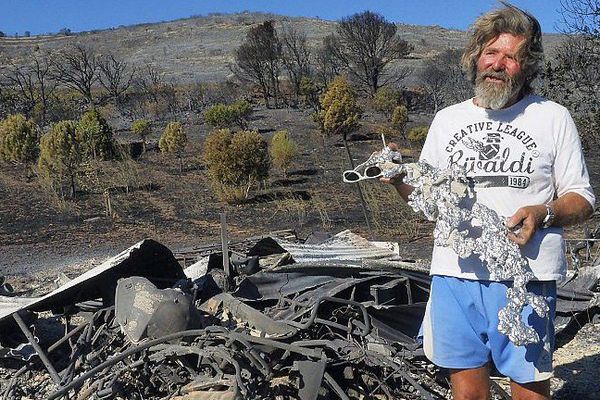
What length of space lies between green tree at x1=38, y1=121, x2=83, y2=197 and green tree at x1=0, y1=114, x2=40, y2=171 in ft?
7.95

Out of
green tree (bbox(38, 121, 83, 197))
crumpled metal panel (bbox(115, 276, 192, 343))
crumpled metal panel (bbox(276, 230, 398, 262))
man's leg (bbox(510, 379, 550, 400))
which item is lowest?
green tree (bbox(38, 121, 83, 197))

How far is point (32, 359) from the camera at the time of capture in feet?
14.3

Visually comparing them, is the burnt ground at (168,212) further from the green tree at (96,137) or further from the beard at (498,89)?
the beard at (498,89)

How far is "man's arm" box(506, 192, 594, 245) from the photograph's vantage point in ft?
6.98

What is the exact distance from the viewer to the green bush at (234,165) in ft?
44.5

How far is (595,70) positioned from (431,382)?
8.26m

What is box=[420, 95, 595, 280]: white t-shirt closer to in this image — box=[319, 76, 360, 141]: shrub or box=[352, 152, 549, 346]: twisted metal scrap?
box=[352, 152, 549, 346]: twisted metal scrap

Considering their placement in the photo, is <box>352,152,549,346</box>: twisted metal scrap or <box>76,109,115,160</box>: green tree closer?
<box>352,152,549,346</box>: twisted metal scrap

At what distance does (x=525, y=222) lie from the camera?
213 centimetres

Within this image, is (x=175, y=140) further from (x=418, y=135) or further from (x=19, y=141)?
(x=418, y=135)

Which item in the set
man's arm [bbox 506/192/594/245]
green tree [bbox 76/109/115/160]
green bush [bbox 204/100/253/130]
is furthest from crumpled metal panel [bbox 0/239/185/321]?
green bush [bbox 204/100/253/130]

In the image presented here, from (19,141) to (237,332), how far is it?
50.7ft

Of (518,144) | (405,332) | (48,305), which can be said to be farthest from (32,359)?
(518,144)

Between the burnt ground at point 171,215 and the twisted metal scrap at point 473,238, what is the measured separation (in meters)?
3.28
